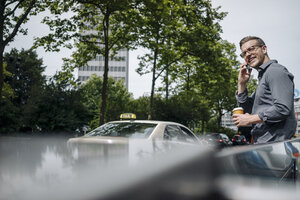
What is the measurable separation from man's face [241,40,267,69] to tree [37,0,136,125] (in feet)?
35.9

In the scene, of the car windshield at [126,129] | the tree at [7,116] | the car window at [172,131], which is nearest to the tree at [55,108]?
the tree at [7,116]

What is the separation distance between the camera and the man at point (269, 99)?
1.88 metres

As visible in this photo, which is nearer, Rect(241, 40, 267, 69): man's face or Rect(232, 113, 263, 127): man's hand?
Rect(232, 113, 263, 127): man's hand

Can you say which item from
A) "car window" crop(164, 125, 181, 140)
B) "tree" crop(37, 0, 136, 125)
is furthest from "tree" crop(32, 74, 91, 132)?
"car window" crop(164, 125, 181, 140)

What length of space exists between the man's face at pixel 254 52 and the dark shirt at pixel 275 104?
0.28ft

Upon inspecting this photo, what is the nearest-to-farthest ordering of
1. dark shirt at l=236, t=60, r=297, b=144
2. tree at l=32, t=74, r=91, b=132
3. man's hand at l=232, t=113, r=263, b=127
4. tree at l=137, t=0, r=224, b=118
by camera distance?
1. dark shirt at l=236, t=60, r=297, b=144
2. man's hand at l=232, t=113, r=263, b=127
3. tree at l=137, t=0, r=224, b=118
4. tree at l=32, t=74, r=91, b=132

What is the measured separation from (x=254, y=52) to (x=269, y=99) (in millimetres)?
397

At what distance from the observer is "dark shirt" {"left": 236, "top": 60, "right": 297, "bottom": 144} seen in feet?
6.12

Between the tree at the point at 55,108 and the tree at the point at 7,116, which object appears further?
the tree at the point at 7,116

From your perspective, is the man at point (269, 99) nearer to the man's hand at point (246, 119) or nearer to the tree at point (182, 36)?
the man's hand at point (246, 119)

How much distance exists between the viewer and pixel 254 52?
2.25 m

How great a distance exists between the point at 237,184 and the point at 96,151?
1.58 feet

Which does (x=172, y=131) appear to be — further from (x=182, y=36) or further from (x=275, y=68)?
(x=182, y=36)

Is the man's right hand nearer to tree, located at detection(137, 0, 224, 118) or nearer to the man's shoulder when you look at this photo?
the man's shoulder
